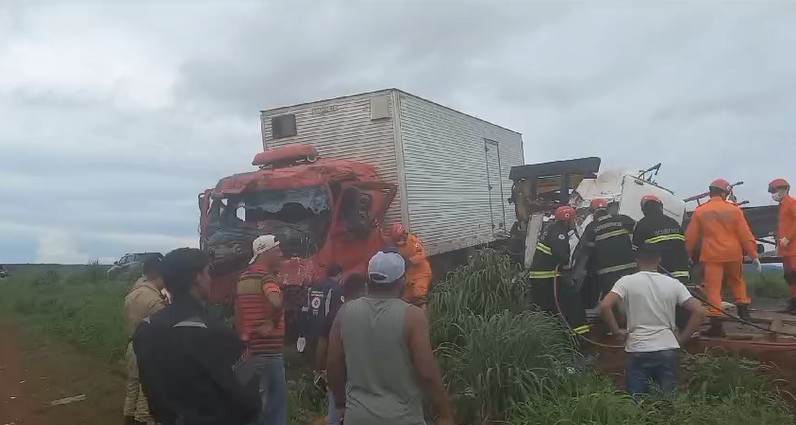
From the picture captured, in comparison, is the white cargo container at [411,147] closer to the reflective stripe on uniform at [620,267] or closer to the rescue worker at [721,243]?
the reflective stripe on uniform at [620,267]

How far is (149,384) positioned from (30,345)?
1096 centimetres

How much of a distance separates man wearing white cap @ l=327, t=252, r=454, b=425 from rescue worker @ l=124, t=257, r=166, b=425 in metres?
2.40

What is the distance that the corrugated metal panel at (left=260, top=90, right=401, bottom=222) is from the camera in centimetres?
1095

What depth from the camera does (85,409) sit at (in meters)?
8.23

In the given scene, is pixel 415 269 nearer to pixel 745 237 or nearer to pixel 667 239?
pixel 667 239

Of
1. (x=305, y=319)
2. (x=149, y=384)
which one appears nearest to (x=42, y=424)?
(x=305, y=319)

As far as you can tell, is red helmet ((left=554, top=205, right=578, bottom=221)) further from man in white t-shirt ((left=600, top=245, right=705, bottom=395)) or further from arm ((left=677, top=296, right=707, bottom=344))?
arm ((left=677, top=296, right=707, bottom=344))

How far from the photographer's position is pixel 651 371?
521 centimetres

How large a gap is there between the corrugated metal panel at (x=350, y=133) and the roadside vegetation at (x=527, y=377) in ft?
8.60

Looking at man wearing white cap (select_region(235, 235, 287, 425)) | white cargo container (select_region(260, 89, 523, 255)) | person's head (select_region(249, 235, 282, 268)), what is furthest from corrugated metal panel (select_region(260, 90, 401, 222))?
man wearing white cap (select_region(235, 235, 287, 425))

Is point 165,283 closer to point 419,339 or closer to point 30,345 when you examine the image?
point 419,339

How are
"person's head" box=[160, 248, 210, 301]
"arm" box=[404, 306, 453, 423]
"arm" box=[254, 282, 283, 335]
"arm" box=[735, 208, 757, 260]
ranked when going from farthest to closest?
1. "arm" box=[735, 208, 757, 260]
2. "arm" box=[254, 282, 283, 335]
3. "arm" box=[404, 306, 453, 423]
4. "person's head" box=[160, 248, 210, 301]

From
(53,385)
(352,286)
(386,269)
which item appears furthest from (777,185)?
(53,385)

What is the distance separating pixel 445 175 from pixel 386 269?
8.84m
